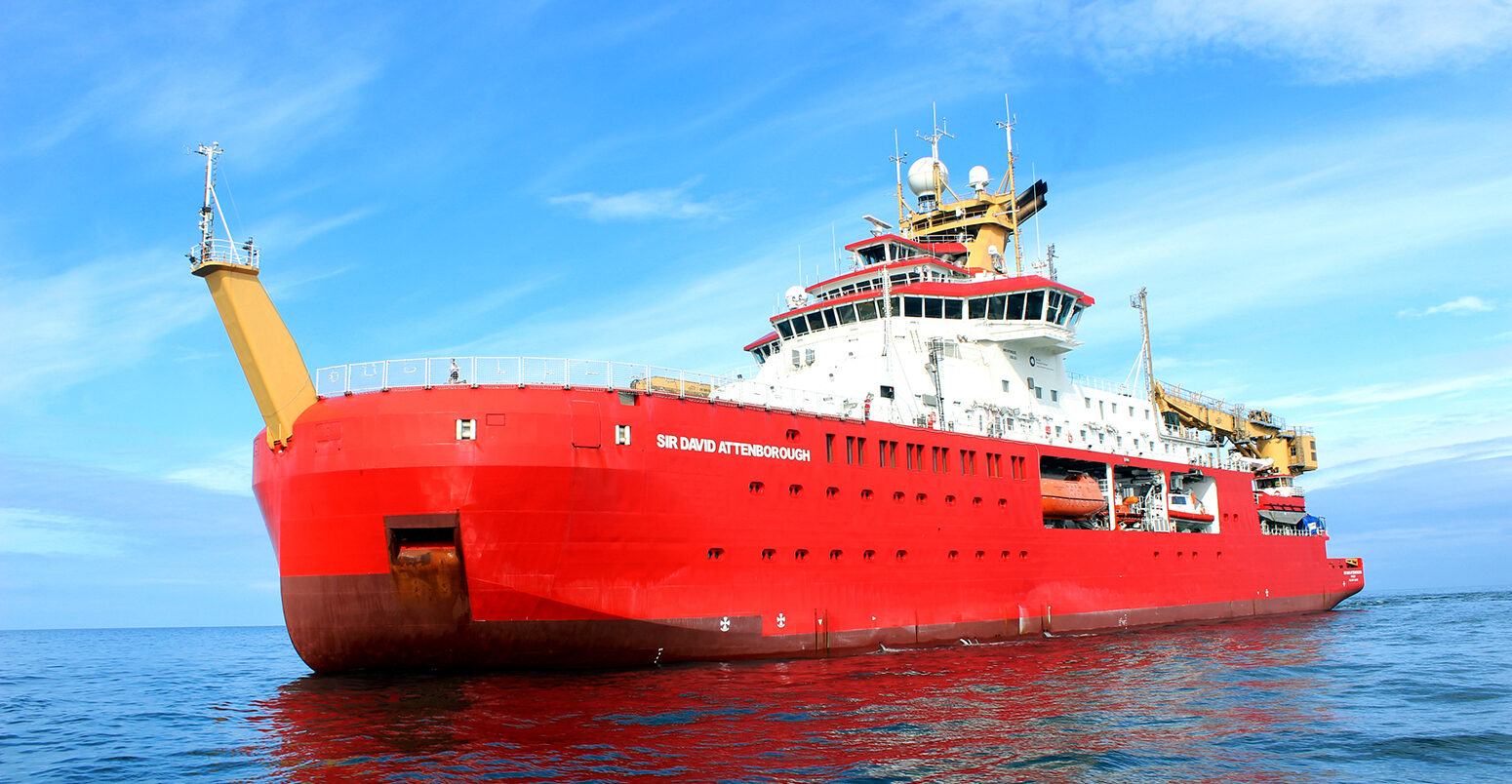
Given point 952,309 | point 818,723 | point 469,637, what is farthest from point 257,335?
point 952,309

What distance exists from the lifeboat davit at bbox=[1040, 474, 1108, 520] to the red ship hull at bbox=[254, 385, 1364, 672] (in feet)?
18.5

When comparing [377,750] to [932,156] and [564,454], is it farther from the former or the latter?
[932,156]

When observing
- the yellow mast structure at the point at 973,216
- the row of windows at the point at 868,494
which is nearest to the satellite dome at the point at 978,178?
the yellow mast structure at the point at 973,216

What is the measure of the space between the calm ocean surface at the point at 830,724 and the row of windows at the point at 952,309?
1176cm

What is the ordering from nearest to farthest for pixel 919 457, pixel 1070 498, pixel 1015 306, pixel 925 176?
pixel 919 457, pixel 1070 498, pixel 1015 306, pixel 925 176

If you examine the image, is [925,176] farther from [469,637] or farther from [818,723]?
[818,723]

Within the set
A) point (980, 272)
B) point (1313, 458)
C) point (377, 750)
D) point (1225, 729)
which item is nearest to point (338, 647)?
point (377, 750)

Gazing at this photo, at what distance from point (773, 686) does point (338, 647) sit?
9060 millimetres

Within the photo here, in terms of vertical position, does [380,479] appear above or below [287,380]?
below

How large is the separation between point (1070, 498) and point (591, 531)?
56.6ft

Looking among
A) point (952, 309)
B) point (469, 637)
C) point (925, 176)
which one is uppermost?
point (925, 176)

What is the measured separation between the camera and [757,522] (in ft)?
72.5

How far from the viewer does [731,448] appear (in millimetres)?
21812

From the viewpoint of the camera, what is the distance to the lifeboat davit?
30.2 metres
